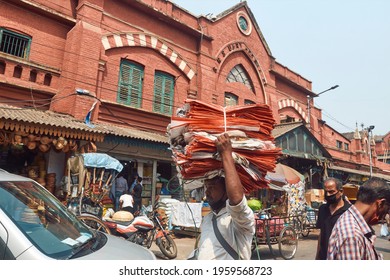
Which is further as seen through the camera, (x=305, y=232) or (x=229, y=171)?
(x=305, y=232)

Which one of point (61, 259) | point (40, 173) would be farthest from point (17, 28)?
point (61, 259)

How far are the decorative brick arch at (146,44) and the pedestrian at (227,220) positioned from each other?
10.1 m

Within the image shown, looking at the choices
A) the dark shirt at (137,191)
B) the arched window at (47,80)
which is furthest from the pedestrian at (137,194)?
the arched window at (47,80)

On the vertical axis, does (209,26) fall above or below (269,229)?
above

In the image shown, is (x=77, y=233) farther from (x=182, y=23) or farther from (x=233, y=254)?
(x=182, y=23)

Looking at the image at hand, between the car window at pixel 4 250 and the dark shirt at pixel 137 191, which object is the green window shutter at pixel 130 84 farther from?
the car window at pixel 4 250

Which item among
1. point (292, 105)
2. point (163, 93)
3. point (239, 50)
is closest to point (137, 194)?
point (163, 93)

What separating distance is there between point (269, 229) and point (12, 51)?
32.1ft

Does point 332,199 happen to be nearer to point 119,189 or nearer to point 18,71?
point 119,189

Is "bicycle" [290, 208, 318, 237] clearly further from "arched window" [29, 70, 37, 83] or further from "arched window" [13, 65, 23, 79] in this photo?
"arched window" [13, 65, 23, 79]

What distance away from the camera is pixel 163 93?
12.5 metres

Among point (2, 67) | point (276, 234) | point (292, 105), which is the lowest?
point (276, 234)

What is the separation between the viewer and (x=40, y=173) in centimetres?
848

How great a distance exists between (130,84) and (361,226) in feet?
34.8
